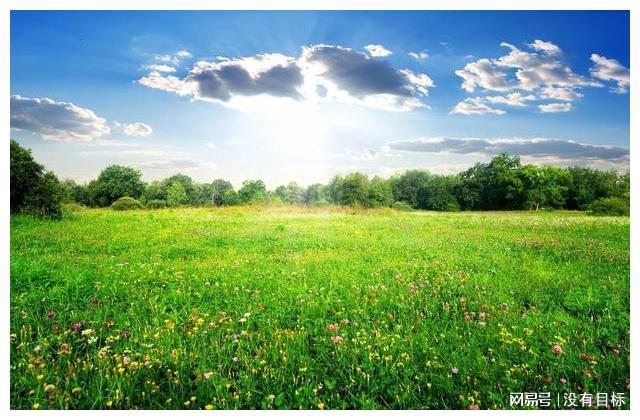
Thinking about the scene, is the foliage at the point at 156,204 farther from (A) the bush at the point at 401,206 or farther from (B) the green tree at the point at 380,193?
(A) the bush at the point at 401,206

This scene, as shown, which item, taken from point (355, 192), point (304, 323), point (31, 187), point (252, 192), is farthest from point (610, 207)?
point (31, 187)

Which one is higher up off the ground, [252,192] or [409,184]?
[409,184]

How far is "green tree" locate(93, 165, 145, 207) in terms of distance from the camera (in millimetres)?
6391

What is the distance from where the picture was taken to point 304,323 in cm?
372

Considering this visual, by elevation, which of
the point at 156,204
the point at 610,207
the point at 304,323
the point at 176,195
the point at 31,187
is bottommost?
the point at 304,323

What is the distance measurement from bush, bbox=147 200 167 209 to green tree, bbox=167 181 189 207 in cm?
11

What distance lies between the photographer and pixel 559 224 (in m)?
9.94

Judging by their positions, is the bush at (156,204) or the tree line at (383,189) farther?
the bush at (156,204)

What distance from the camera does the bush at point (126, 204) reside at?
706cm

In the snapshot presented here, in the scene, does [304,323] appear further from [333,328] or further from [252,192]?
[252,192]

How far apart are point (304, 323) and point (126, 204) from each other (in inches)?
205

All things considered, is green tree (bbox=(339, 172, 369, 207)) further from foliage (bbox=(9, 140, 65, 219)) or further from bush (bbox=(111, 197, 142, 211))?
foliage (bbox=(9, 140, 65, 219))

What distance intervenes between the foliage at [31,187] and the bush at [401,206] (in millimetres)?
7784

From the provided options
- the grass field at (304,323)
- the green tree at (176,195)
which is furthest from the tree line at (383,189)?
the grass field at (304,323)
